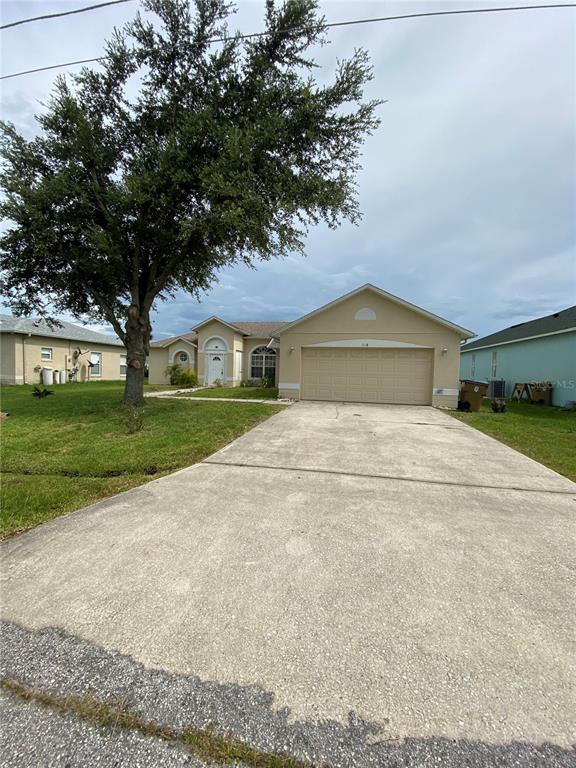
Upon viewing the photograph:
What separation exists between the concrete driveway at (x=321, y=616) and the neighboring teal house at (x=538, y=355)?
14.7 metres

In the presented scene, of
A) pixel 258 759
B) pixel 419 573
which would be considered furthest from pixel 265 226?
pixel 258 759

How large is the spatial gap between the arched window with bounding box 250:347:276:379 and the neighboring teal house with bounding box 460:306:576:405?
14.2 metres

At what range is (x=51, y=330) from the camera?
2077 centimetres

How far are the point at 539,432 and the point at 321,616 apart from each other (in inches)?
377

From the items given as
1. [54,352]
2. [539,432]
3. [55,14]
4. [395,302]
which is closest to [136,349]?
[55,14]

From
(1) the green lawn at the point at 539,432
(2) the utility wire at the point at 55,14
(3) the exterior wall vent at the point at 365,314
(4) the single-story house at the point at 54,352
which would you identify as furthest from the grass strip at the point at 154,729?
(4) the single-story house at the point at 54,352

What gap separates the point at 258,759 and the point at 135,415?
8149 mm

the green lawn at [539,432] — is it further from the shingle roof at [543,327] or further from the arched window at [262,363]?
the arched window at [262,363]

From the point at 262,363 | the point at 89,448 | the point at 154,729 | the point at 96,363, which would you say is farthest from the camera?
the point at 96,363

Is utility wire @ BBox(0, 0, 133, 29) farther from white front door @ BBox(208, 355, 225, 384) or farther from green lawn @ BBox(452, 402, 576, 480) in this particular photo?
white front door @ BBox(208, 355, 225, 384)

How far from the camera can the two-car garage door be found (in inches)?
574

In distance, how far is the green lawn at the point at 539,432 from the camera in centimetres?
660

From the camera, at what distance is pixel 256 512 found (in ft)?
12.9

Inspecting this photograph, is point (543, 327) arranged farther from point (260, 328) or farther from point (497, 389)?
point (260, 328)
